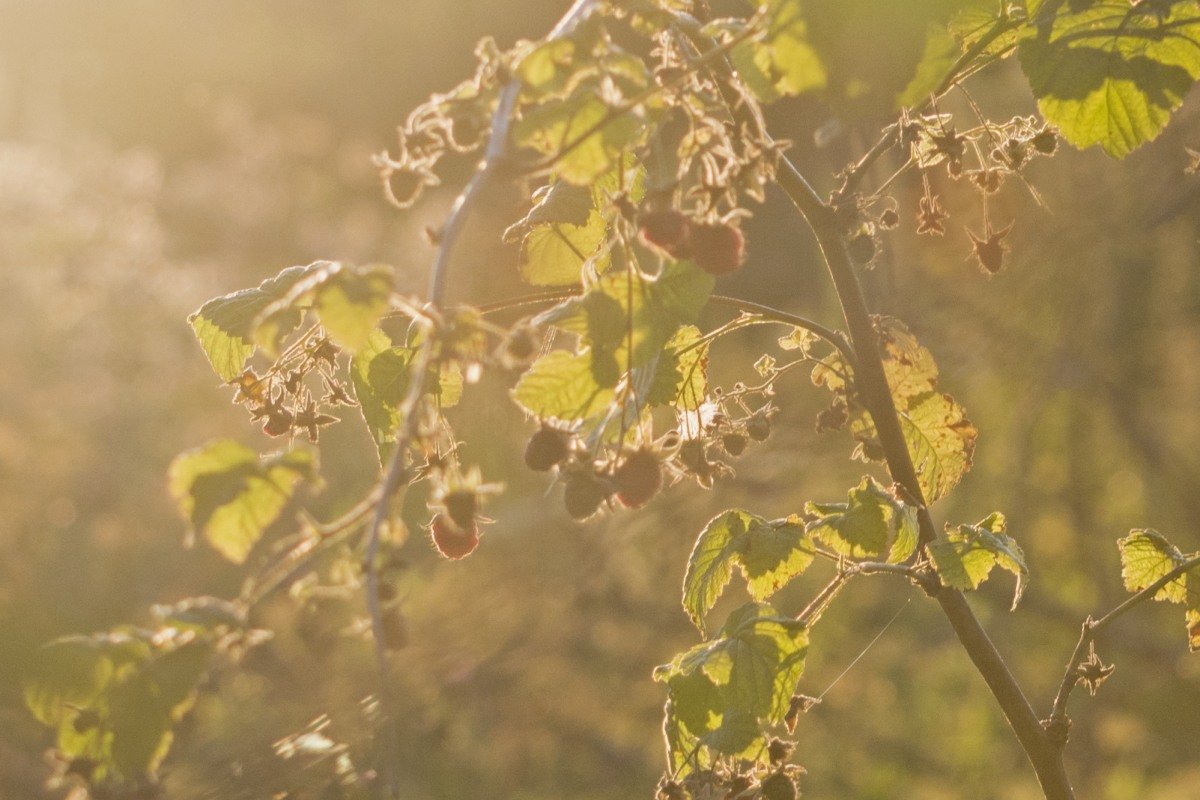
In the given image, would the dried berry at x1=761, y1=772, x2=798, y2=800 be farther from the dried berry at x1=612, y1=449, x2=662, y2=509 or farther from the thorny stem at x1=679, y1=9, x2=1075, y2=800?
the dried berry at x1=612, y1=449, x2=662, y2=509

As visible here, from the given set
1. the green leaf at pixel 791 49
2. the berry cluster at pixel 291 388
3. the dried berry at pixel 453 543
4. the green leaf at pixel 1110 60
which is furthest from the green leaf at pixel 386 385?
the green leaf at pixel 1110 60

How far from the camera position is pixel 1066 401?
14.7 ft

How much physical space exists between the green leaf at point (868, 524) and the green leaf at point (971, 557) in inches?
1.2

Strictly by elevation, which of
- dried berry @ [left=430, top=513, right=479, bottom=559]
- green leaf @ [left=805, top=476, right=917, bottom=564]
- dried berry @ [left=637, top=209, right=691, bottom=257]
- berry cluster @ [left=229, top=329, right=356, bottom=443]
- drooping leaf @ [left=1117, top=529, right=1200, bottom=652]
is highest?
berry cluster @ [left=229, top=329, right=356, bottom=443]

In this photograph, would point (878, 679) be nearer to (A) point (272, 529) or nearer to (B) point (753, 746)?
(A) point (272, 529)

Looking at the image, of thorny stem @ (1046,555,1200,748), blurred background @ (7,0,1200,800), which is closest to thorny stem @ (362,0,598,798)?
thorny stem @ (1046,555,1200,748)

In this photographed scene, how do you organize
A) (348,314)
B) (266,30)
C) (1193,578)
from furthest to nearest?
(266,30), (1193,578), (348,314)

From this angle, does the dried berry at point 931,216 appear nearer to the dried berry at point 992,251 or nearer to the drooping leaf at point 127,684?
the dried berry at point 992,251

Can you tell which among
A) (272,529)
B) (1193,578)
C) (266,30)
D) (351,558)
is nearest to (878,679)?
(272,529)

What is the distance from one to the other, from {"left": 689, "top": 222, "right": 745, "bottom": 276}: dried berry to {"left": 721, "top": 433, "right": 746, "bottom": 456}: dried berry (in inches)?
11.0

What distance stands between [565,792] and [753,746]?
3405 millimetres

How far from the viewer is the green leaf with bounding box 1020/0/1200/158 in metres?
0.86

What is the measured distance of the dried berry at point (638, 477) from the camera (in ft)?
2.47

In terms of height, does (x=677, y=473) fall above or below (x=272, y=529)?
below
